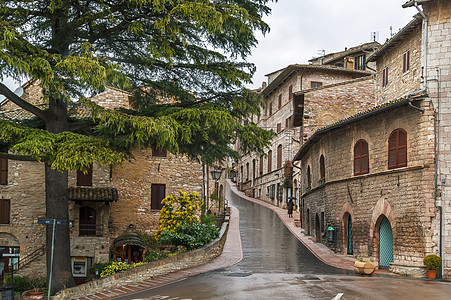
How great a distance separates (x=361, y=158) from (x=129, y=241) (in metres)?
12.7

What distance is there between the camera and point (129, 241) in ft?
86.2

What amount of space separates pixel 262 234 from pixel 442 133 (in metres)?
13.3

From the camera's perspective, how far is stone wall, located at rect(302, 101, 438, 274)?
17219 millimetres

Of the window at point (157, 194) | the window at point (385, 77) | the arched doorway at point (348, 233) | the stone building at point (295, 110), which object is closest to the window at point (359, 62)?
the stone building at point (295, 110)

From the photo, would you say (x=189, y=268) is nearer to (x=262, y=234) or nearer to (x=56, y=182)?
(x=56, y=182)

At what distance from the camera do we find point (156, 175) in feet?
91.9

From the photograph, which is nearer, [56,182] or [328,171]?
[56,182]

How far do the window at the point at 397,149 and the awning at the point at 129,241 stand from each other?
13.6 metres

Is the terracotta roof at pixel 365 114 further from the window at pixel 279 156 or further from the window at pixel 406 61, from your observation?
the window at pixel 279 156

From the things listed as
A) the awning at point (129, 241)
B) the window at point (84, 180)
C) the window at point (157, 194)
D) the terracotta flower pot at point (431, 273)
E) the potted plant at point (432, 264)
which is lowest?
the awning at point (129, 241)

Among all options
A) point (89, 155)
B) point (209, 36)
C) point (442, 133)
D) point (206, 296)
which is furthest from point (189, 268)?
point (442, 133)

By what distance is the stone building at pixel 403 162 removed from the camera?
17.1 m

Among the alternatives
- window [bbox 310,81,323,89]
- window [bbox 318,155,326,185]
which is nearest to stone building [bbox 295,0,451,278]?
window [bbox 318,155,326,185]

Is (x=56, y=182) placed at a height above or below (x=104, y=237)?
above
